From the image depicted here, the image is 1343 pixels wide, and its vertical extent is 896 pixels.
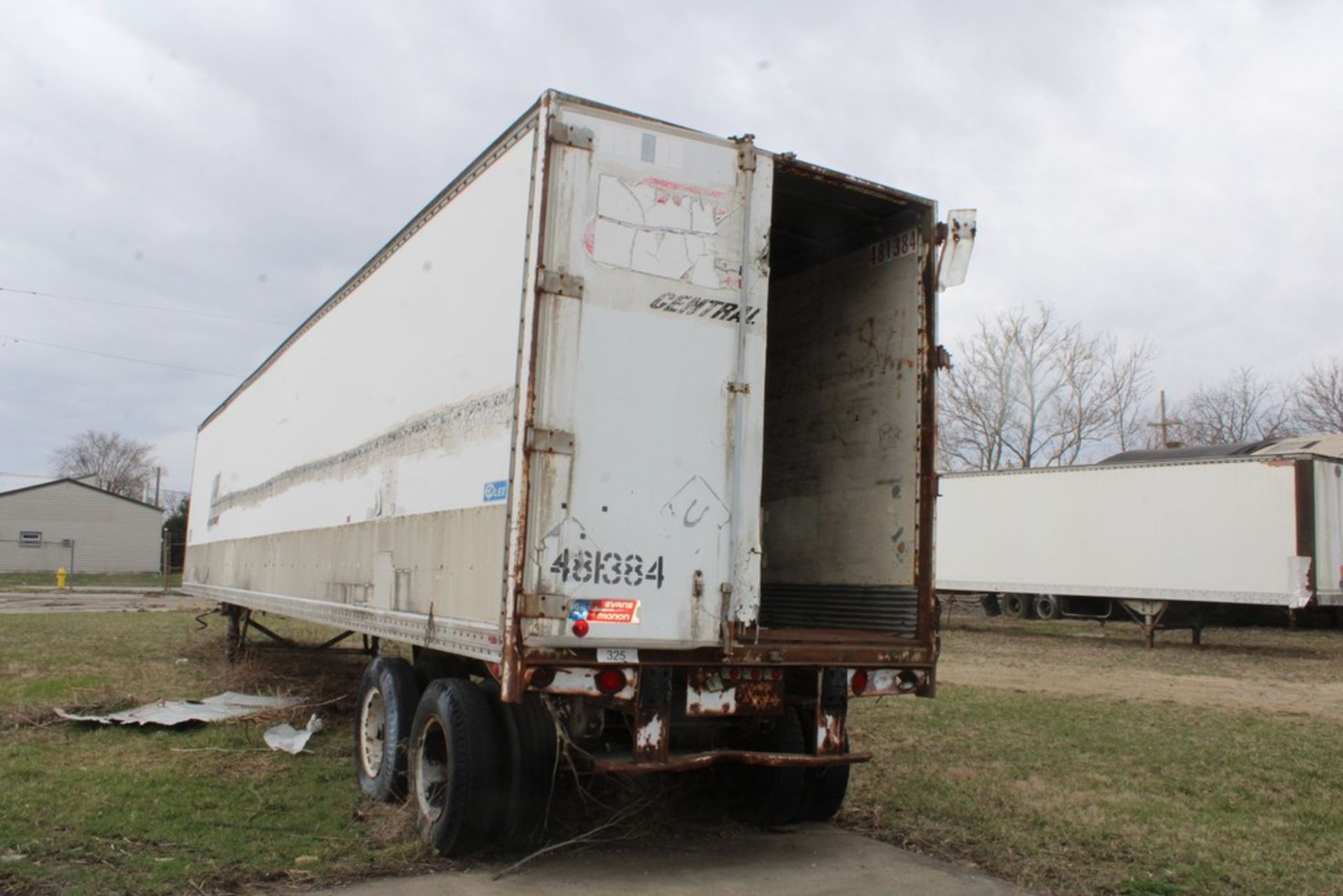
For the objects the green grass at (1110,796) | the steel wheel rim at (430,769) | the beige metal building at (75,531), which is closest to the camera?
the green grass at (1110,796)

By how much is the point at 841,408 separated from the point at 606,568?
2.58 metres

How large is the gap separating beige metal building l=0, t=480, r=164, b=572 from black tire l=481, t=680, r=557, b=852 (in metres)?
54.4

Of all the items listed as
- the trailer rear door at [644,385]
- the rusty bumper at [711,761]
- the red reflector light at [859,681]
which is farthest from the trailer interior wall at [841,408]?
the rusty bumper at [711,761]

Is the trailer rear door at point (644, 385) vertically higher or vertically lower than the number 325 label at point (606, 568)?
higher

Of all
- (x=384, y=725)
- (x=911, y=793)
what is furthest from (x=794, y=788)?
(x=384, y=725)

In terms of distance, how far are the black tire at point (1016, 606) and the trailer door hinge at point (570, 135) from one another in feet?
75.7

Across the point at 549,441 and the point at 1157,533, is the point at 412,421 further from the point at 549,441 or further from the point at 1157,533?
the point at 1157,533

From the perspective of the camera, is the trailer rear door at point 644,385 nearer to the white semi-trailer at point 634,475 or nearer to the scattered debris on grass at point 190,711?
the white semi-trailer at point 634,475

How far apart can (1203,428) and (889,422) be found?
44.7m

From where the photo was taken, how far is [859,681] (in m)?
6.09

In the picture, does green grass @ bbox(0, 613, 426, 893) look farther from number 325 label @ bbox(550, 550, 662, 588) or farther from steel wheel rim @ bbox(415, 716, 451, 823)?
number 325 label @ bbox(550, 550, 662, 588)

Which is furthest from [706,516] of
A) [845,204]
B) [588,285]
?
[845,204]

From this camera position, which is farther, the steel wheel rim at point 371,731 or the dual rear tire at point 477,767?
the steel wheel rim at point 371,731

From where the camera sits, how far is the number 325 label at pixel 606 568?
5.23 m
